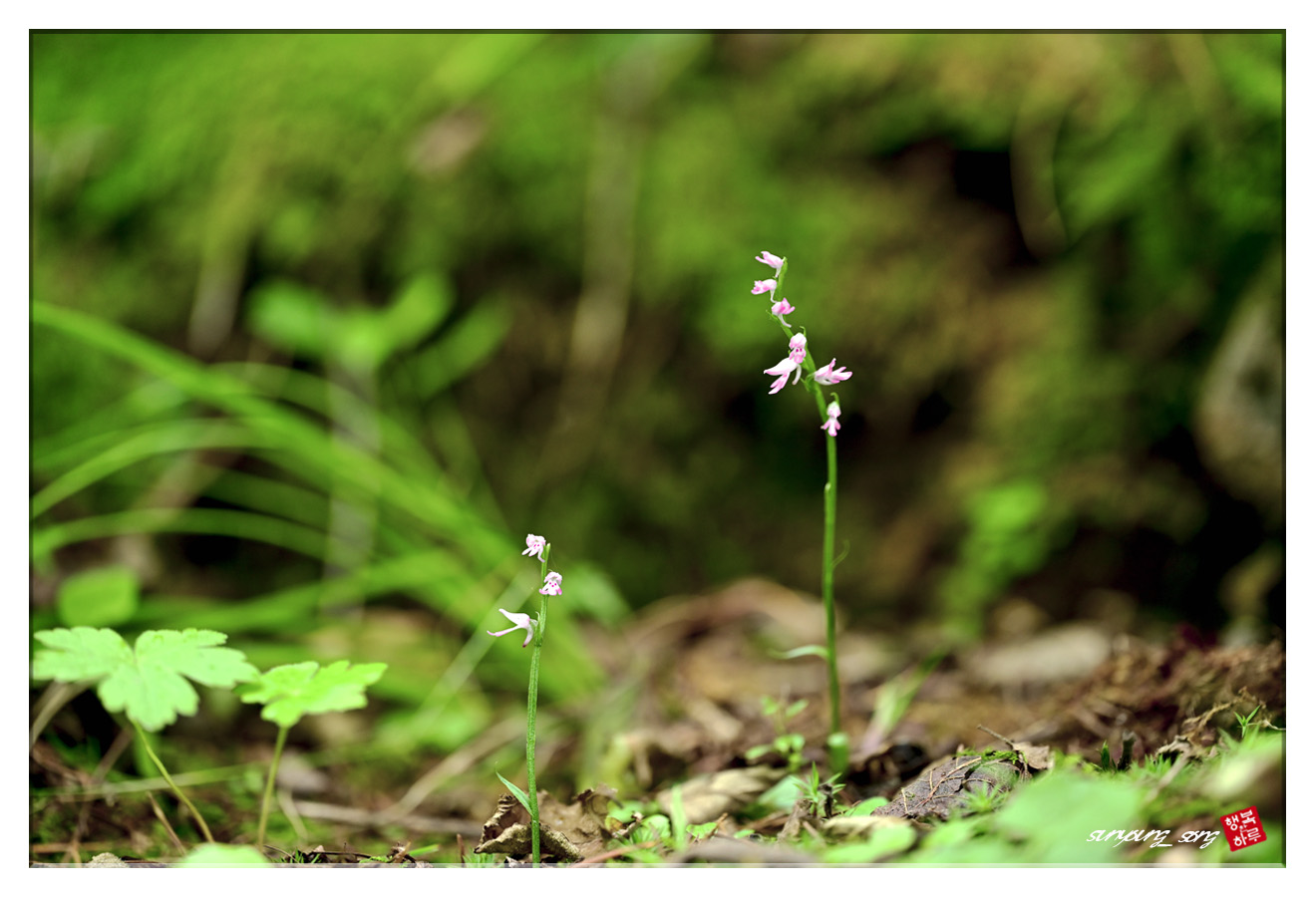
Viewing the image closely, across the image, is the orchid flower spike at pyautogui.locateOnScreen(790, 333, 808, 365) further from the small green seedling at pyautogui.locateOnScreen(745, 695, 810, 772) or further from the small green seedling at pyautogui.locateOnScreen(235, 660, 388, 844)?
the small green seedling at pyautogui.locateOnScreen(235, 660, 388, 844)

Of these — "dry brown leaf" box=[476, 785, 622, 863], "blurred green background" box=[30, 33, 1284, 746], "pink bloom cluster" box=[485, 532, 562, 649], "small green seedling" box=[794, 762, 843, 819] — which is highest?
"blurred green background" box=[30, 33, 1284, 746]

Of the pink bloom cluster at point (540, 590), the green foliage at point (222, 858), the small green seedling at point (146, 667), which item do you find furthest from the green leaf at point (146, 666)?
the pink bloom cluster at point (540, 590)

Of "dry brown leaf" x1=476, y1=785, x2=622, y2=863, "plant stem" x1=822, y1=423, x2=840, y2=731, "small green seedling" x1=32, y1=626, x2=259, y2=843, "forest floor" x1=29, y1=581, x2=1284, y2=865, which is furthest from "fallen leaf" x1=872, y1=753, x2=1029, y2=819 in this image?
"small green seedling" x1=32, y1=626, x2=259, y2=843

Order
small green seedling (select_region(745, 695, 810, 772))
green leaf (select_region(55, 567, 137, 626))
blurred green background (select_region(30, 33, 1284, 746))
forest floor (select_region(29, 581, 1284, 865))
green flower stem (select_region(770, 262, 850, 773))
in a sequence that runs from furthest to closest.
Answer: blurred green background (select_region(30, 33, 1284, 746)) → green leaf (select_region(55, 567, 137, 626)) → small green seedling (select_region(745, 695, 810, 772)) → green flower stem (select_region(770, 262, 850, 773)) → forest floor (select_region(29, 581, 1284, 865))

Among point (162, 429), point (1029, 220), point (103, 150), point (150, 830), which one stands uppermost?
point (103, 150)

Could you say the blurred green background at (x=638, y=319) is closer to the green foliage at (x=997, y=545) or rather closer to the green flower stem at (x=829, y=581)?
the green foliage at (x=997, y=545)
